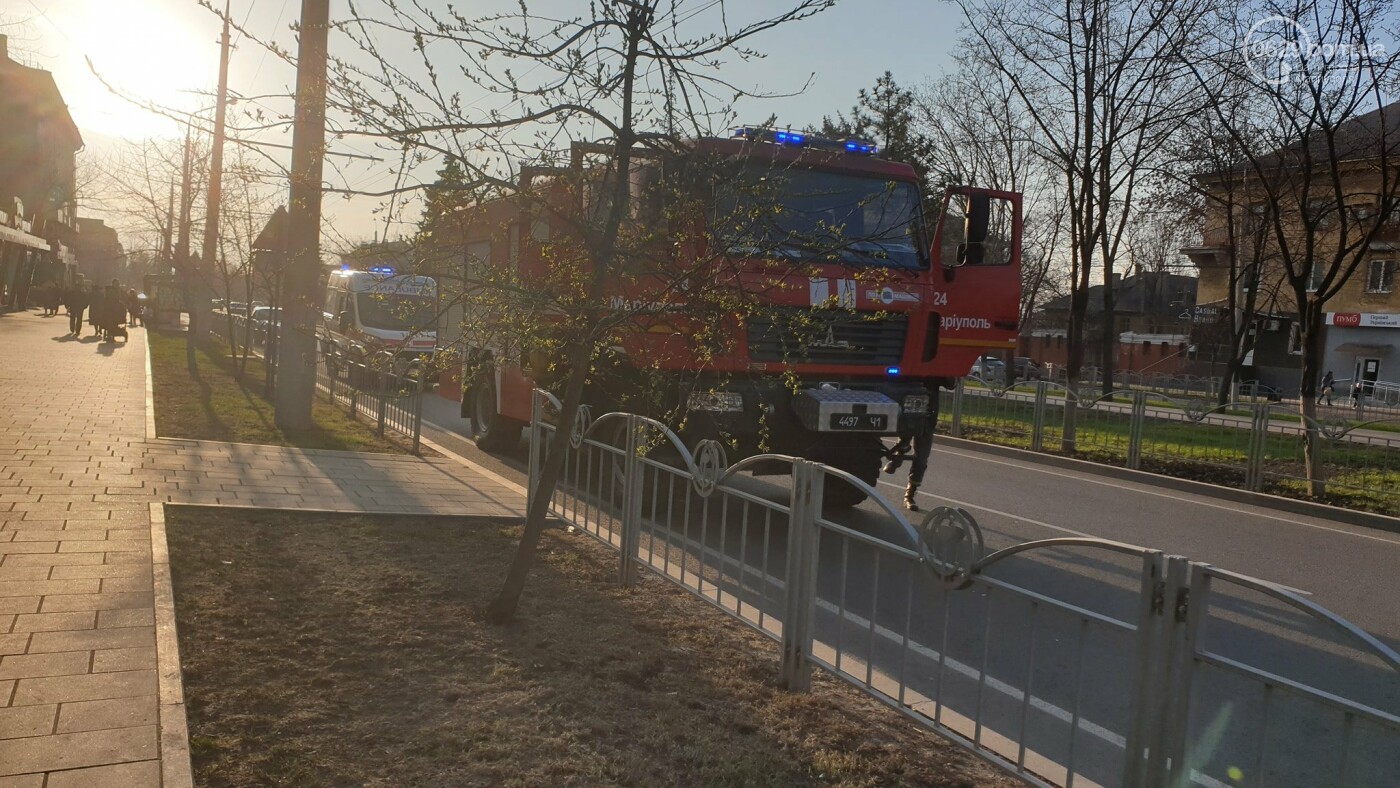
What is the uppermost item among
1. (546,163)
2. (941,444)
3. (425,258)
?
(546,163)

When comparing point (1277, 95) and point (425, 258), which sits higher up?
point (1277, 95)

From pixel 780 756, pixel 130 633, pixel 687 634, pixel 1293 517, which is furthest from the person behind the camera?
pixel 1293 517

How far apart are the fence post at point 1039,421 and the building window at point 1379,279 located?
3418 centimetres

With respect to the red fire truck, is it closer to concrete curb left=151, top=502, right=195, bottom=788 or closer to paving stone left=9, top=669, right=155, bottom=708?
concrete curb left=151, top=502, right=195, bottom=788

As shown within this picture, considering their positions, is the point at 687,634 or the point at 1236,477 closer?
the point at 687,634

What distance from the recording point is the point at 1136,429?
51.7 feet

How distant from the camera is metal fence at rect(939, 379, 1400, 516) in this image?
511 inches

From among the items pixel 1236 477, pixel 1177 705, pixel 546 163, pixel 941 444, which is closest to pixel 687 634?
pixel 546 163

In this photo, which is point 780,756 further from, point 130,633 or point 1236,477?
point 1236,477

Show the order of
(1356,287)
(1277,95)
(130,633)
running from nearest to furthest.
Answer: (130,633) < (1277,95) < (1356,287)

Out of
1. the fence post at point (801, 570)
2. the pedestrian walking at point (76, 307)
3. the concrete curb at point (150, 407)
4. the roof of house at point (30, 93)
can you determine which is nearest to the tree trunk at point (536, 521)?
the fence post at point (801, 570)

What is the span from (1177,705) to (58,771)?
3.26 meters

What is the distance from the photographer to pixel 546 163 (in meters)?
4.90

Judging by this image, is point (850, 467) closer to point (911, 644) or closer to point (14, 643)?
point (911, 644)
